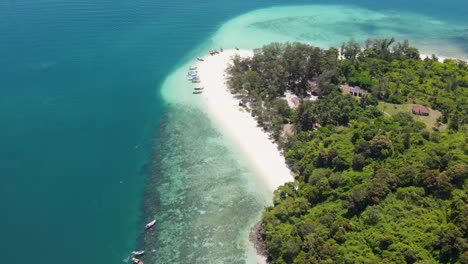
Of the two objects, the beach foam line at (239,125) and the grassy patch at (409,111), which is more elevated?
the grassy patch at (409,111)

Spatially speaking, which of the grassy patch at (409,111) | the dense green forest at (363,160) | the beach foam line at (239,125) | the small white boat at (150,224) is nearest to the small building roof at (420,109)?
the grassy patch at (409,111)

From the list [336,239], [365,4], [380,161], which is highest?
[365,4]

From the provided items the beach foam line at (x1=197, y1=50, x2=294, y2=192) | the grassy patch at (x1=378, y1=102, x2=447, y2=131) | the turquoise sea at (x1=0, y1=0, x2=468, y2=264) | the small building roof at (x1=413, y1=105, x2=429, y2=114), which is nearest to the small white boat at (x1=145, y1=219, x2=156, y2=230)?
the turquoise sea at (x1=0, y1=0, x2=468, y2=264)

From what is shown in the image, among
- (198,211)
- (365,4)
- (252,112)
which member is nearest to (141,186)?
(198,211)

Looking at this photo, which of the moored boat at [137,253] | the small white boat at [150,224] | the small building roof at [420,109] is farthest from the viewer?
the small building roof at [420,109]

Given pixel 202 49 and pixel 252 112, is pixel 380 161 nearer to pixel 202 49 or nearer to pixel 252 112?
pixel 252 112

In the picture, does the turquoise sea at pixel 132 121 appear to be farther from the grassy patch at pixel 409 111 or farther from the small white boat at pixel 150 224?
the grassy patch at pixel 409 111
